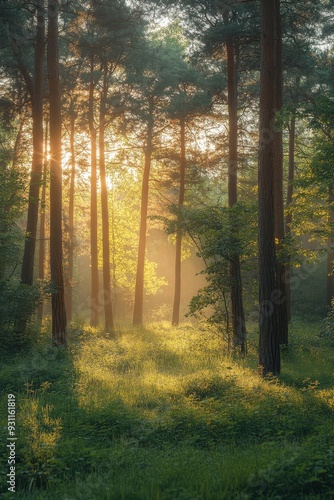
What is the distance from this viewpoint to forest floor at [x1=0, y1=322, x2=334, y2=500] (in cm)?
541

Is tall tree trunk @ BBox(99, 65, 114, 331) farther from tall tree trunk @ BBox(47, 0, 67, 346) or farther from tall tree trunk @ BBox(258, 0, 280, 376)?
tall tree trunk @ BBox(258, 0, 280, 376)

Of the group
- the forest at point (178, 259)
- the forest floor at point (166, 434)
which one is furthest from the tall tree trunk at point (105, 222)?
the forest floor at point (166, 434)

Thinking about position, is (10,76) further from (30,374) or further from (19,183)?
(30,374)

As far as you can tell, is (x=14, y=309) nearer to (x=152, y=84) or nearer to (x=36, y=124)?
(x=36, y=124)

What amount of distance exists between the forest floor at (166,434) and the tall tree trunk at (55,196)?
2.67 meters

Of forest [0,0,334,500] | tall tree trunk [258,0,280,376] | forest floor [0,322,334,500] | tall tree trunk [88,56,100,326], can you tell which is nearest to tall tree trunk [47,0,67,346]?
forest [0,0,334,500]

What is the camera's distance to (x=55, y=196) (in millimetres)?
16125

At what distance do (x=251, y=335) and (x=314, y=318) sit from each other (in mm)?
14468

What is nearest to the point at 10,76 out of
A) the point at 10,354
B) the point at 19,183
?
the point at 19,183

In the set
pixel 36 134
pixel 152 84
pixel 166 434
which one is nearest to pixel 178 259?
pixel 152 84

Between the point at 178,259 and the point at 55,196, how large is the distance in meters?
14.9

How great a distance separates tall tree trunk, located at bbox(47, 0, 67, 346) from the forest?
0.15 feet

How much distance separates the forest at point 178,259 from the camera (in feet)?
20.4

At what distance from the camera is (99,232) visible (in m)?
38.2
